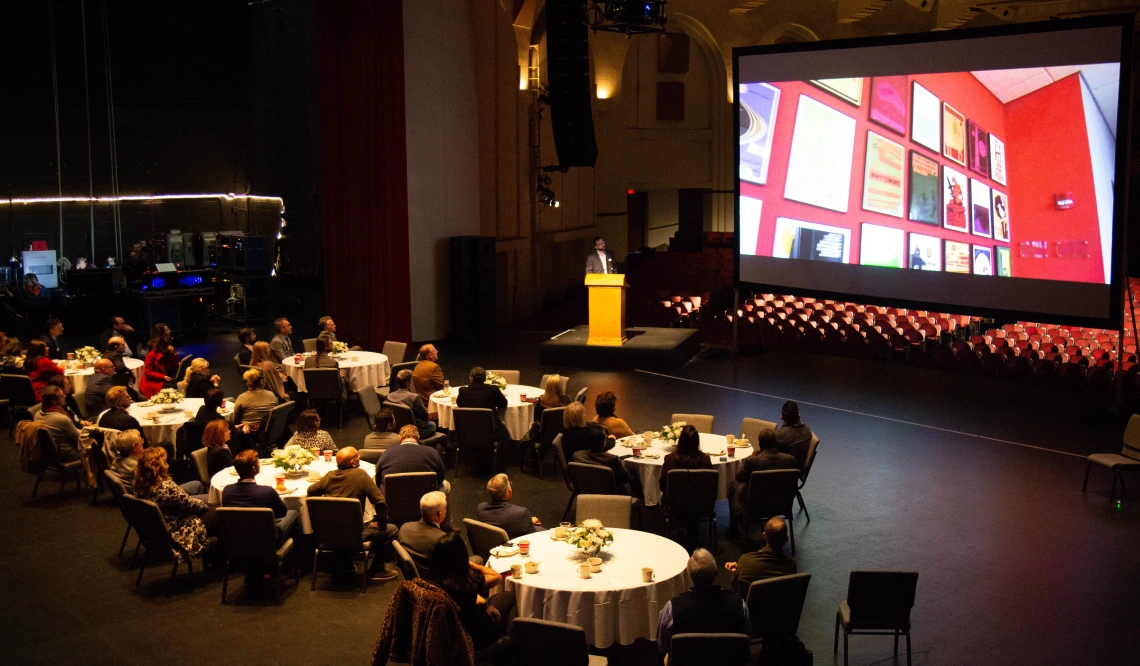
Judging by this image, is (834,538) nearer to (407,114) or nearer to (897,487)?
(897,487)

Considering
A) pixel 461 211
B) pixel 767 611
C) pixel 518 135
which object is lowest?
pixel 767 611

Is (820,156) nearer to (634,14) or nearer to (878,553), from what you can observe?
(634,14)

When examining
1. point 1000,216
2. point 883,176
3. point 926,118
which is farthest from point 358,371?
point 1000,216

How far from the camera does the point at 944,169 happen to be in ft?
38.9

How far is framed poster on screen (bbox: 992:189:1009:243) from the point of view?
1144cm

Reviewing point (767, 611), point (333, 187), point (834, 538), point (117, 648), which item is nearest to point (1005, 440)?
point (834, 538)

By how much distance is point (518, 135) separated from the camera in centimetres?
1814

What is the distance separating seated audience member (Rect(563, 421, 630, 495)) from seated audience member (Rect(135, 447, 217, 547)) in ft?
8.75

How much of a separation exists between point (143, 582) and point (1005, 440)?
8.10 meters

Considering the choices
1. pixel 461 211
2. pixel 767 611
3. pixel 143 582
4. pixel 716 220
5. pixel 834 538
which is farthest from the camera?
pixel 716 220

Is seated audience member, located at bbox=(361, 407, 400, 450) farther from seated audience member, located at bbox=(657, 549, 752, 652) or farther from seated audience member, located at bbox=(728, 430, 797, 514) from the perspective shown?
seated audience member, located at bbox=(657, 549, 752, 652)

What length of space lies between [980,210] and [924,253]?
2.64 ft

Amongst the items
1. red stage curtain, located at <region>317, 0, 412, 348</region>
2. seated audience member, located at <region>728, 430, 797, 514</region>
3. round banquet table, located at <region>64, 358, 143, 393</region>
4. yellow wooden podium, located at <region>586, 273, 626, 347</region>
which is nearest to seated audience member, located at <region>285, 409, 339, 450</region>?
seated audience member, located at <region>728, 430, 797, 514</region>

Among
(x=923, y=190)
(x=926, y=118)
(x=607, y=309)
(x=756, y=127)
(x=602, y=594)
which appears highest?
(x=756, y=127)
